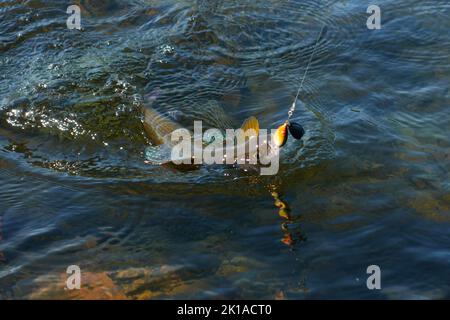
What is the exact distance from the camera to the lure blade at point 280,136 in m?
4.52

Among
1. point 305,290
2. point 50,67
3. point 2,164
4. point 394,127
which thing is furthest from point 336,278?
point 50,67

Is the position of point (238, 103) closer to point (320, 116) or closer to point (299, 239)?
point (320, 116)

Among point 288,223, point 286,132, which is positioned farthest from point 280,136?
point 288,223

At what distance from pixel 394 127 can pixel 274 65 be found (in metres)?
1.81

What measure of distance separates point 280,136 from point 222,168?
0.89 m

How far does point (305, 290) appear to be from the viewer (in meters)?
4.11

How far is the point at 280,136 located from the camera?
460 cm

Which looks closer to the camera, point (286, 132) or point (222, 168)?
point (286, 132)

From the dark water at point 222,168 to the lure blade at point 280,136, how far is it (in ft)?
1.83
